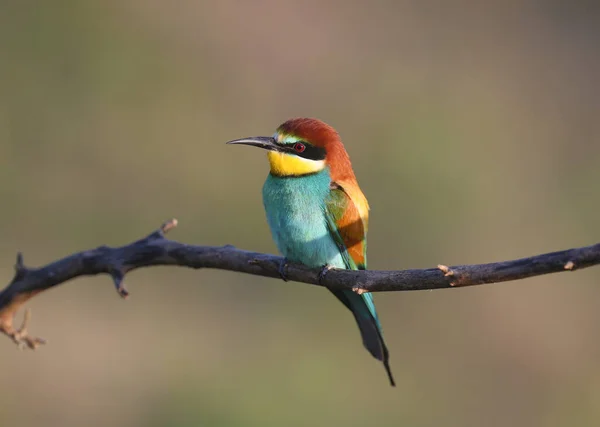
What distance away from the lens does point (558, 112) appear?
4.55 metres

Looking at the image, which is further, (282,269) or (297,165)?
(297,165)

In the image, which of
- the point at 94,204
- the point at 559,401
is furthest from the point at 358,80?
the point at 559,401

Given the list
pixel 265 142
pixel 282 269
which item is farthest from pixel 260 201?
pixel 282 269

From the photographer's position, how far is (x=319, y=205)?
6.72ft

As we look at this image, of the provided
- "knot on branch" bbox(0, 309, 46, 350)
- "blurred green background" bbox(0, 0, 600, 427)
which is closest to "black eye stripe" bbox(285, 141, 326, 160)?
"knot on branch" bbox(0, 309, 46, 350)

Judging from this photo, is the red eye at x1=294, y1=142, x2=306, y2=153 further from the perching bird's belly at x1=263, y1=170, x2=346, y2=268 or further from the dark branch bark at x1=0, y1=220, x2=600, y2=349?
the dark branch bark at x1=0, y1=220, x2=600, y2=349

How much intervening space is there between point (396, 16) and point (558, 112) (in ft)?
3.54

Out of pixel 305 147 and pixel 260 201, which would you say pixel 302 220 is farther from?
pixel 260 201

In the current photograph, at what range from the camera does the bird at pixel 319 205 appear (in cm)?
203

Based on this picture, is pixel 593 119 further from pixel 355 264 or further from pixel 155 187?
pixel 355 264

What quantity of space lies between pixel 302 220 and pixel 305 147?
0.18m

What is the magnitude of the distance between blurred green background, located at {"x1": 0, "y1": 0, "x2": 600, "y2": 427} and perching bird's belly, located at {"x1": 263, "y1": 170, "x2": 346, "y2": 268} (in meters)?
1.17

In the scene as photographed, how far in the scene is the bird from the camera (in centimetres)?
203

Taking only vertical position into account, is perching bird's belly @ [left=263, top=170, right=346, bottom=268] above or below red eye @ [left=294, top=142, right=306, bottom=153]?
below
